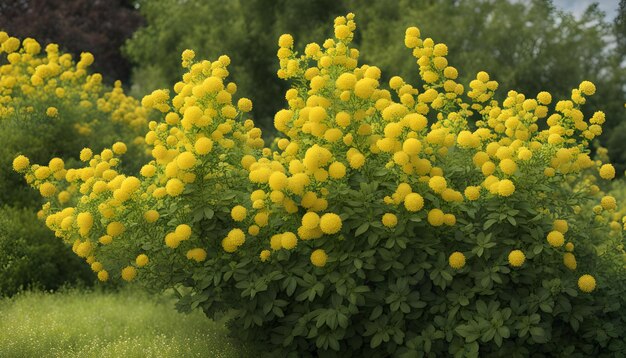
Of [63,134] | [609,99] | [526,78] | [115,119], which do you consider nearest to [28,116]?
[63,134]

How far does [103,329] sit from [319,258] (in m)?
2.29

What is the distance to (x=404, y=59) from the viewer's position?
11992mm

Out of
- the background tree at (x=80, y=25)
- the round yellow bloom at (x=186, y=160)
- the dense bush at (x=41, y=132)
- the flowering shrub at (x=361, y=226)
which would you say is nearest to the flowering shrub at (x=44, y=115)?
the dense bush at (x=41, y=132)

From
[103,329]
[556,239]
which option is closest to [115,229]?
[103,329]

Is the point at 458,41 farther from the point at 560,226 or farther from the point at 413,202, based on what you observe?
the point at 413,202

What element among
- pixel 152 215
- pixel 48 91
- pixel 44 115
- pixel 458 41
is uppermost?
pixel 458 41

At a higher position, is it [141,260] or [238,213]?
[238,213]

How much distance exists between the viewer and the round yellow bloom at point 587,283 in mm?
3977

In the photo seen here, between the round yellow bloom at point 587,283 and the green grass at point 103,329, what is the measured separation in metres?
2.21

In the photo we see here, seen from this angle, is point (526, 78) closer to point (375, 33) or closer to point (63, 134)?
point (375, 33)

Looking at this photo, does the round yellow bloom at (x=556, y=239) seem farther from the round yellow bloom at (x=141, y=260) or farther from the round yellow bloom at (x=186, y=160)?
the round yellow bloom at (x=141, y=260)

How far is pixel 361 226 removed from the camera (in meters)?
3.85

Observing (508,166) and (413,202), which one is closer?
(413,202)

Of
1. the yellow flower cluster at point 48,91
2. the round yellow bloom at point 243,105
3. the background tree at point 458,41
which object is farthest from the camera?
the background tree at point 458,41
